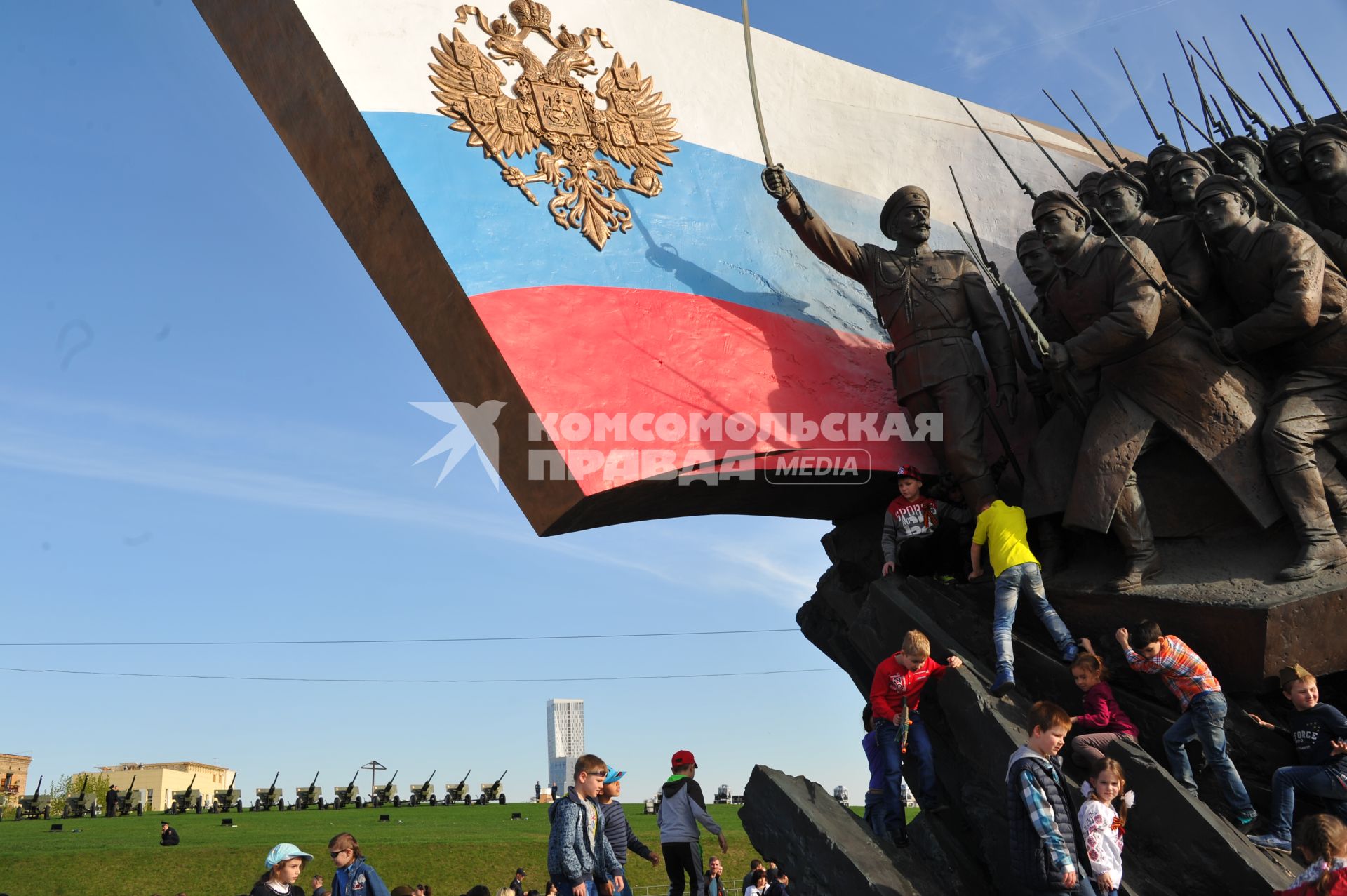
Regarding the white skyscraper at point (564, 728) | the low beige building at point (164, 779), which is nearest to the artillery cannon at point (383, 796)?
the low beige building at point (164, 779)

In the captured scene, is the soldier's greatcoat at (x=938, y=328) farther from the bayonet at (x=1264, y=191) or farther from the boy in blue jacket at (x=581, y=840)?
the boy in blue jacket at (x=581, y=840)

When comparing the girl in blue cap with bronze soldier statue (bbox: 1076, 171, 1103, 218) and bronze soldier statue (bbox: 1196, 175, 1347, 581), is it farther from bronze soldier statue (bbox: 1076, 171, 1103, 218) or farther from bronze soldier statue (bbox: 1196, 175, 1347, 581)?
bronze soldier statue (bbox: 1076, 171, 1103, 218)

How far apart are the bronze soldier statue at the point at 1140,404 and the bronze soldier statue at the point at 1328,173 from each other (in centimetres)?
146

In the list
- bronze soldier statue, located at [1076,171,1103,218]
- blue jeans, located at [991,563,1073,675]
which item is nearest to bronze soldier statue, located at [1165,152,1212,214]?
bronze soldier statue, located at [1076,171,1103,218]

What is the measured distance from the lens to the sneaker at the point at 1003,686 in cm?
592

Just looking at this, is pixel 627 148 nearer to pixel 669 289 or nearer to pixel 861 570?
pixel 669 289

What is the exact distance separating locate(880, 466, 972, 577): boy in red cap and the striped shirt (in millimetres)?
2168

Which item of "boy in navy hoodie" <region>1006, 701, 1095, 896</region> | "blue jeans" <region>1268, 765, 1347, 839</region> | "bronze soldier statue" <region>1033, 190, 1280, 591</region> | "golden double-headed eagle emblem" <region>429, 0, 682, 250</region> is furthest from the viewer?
"golden double-headed eagle emblem" <region>429, 0, 682, 250</region>

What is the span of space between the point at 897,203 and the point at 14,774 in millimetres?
52141

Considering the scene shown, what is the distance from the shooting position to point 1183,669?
18.3ft

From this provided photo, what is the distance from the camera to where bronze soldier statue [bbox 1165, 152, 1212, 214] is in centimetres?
803

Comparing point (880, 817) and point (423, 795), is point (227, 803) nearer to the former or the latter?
point (423, 795)

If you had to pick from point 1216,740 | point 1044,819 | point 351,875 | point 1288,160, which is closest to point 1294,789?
point 1216,740

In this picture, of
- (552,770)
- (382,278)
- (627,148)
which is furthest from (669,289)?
(552,770)
